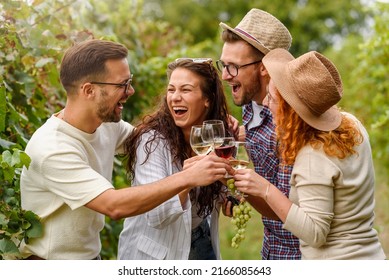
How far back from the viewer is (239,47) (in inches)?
177

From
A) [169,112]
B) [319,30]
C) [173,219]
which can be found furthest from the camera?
[319,30]

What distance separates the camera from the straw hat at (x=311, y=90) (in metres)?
3.39

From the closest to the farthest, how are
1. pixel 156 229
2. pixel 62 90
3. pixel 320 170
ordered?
pixel 320 170, pixel 156 229, pixel 62 90

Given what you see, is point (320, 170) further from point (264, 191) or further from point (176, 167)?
point (176, 167)

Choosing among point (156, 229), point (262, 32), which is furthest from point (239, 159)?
point (262, 32)

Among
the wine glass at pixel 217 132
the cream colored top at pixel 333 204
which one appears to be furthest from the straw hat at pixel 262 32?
the cream colored top at pixel 333 204

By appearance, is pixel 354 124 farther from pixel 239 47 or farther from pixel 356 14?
pixel 356 14

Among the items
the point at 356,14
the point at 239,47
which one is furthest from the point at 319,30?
the point at 239,47

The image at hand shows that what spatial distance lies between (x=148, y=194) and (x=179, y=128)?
0.74m

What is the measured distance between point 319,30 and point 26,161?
28597 millimetres

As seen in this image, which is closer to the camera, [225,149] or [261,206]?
[225,149]

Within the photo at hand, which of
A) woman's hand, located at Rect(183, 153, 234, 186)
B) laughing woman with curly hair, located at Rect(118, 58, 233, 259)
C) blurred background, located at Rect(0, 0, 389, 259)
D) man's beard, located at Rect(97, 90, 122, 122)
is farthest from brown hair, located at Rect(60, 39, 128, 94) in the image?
woman's hand, located at Rect(183, 153, 234, 186)

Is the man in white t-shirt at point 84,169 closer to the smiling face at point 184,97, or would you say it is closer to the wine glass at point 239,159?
the wine glass at point 239,159

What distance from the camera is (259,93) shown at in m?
4.50
